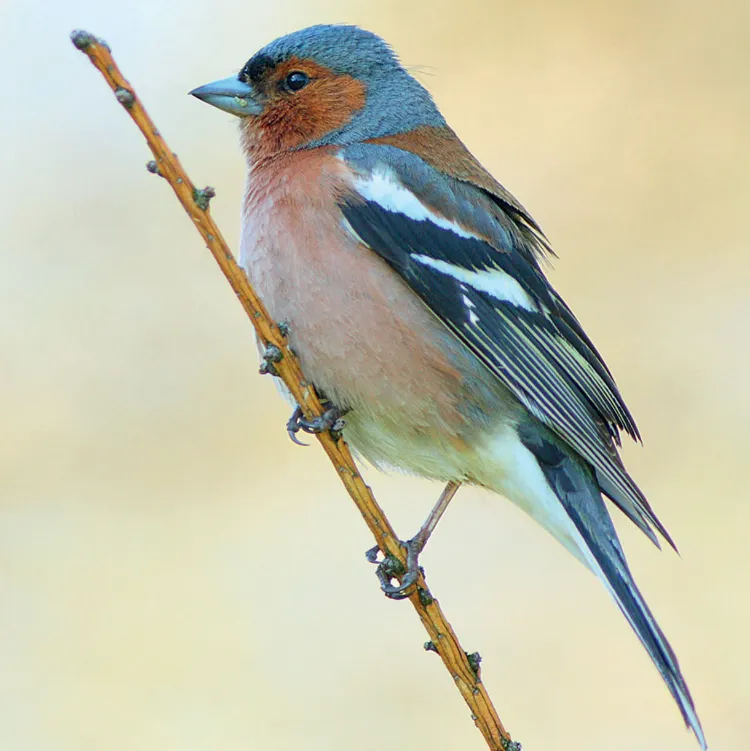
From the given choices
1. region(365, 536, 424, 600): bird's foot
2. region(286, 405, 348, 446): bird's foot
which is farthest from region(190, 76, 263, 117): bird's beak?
region(365, 536, 424, 600): bird's foot

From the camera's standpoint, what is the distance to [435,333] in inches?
148

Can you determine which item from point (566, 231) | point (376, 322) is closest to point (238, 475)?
point (566, 231)

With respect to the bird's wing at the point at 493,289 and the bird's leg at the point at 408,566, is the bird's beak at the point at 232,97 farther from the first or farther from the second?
the bird's leg at the point at 408,566

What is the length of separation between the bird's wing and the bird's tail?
0.25 feet

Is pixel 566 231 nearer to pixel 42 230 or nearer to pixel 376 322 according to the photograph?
pixel 42 230

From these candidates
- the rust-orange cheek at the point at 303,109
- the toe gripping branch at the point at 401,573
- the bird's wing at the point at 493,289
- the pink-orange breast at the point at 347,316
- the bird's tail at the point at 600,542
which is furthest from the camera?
the rust-orange cheek at the point at 303,109

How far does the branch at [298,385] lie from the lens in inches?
103

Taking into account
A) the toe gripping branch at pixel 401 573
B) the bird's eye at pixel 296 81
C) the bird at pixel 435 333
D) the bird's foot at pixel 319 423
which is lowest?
the toe gripping branch at pixel 401 573

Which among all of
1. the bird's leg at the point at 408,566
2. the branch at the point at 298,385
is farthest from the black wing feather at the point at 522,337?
the branch at the point at 298,385

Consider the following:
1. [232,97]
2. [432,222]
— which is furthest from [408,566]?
[232,97]

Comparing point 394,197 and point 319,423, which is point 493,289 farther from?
point 319,423

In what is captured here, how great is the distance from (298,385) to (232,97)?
1.42 m

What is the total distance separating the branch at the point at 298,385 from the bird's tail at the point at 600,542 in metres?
0.60

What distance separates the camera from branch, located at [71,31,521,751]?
263cm
